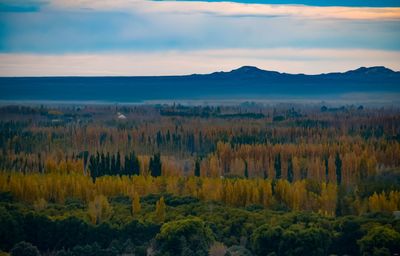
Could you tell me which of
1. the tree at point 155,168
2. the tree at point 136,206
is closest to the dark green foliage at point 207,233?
the tree at point 136,206

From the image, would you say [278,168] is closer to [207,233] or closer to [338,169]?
[338,169]

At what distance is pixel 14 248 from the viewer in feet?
134

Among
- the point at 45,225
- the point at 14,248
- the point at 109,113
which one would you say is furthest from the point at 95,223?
the point at 109,113

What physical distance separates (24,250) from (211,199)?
53.3 ft

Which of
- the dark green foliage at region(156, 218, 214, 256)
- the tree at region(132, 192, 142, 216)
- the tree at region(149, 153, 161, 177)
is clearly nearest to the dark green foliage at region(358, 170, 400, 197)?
the tree at region(132, 192, 142, 216)

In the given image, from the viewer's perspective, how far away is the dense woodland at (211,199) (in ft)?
136

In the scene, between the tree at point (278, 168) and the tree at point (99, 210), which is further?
the tree at point (278, 168)

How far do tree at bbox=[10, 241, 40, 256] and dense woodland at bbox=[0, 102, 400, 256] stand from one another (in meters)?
0.11

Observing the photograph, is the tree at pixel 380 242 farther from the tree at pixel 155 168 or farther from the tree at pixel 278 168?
the tree at pixel 278 168

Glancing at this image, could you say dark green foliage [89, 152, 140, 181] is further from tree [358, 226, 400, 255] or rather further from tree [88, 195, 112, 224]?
tree [358, 226, 400, 255]

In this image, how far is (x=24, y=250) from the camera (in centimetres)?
4053

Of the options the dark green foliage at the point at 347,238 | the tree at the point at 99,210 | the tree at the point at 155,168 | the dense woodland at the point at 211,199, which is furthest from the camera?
the tree at the point at 155,168

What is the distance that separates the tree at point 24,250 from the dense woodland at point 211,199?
0.36 ft

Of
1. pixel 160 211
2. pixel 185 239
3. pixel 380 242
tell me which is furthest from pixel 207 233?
pixel 380 242
